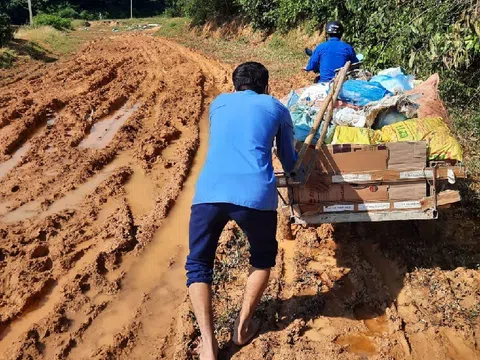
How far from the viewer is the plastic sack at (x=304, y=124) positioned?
3.77 m

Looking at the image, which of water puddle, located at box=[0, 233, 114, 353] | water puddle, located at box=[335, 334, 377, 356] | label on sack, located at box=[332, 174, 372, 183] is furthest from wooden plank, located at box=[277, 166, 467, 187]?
water puddle, located at box=[0, 233, 114, 353]

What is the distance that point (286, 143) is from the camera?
10.1 feet

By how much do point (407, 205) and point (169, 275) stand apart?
6.56 feet

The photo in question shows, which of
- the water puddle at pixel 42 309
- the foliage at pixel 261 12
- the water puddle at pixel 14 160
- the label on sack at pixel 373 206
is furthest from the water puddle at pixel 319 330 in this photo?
the foliage at pixel 261 12

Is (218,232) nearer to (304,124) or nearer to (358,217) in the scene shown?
(358,217)

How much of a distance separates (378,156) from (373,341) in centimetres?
126

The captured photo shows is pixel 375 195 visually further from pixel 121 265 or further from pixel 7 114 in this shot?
pixel 7 114

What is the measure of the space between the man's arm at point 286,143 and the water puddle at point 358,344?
3.91 feet

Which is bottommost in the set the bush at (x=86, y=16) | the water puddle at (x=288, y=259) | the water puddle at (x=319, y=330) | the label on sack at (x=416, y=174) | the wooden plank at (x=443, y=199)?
the bush at (x=86, y=16)

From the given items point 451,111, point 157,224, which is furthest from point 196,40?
point 157,224

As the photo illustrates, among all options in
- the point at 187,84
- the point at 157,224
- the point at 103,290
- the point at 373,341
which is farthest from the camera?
the point at 187,84

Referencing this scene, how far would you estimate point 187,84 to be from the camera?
11.1m

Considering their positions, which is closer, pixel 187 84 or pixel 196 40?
pixel 187 84

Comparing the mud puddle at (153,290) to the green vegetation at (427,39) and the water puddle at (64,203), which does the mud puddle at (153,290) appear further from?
the green vegetation at (427,39)
